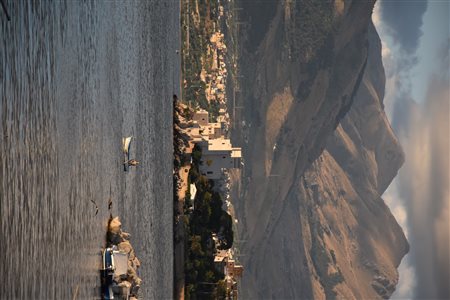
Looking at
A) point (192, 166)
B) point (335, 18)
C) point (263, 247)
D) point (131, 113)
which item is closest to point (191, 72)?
point (192, 166)

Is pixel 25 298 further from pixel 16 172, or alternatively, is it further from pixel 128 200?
pixel 128 200

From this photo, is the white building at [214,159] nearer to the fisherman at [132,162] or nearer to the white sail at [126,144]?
the fisherman at [132,162]

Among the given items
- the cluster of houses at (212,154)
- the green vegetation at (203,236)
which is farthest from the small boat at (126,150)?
the cluster of houses at (212,154)

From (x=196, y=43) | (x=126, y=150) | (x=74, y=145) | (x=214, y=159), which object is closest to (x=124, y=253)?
(x=126, y=150)

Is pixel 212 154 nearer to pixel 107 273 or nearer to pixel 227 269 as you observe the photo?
pixel 227 269

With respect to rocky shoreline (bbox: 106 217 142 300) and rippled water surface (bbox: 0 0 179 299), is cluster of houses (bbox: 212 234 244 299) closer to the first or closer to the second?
rippled water surface (bbox: 0 0 179 299)
